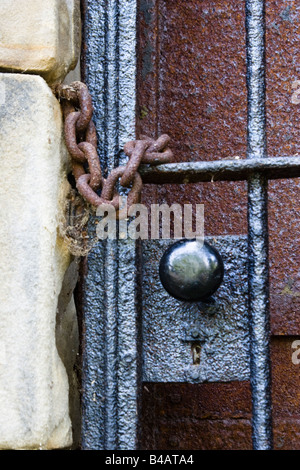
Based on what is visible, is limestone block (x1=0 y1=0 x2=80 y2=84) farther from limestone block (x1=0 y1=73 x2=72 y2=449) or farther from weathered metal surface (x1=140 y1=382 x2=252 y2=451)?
weathered metal surface (x1=140 y1=382 x2=252 y2=451)

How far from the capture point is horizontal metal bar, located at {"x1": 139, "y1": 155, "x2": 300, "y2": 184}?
900 millimetres

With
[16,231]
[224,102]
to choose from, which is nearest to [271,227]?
[224,102]

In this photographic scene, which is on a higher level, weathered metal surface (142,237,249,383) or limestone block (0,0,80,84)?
limestone block (0,0,80,84)

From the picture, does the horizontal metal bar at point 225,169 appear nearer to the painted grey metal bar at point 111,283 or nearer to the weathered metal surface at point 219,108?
the painted grey metal bar at point 111,283

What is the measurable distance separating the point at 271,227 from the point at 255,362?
336mm

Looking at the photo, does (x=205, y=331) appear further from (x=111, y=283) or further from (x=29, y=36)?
(x=29, y=36)

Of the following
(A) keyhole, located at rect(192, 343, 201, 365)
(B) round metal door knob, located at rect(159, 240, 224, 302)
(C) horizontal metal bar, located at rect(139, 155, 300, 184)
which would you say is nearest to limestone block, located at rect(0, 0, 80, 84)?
(C) horizontal metal bar, located at rect(139, 155, 300, 184)

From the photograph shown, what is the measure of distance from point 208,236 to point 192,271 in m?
0.10

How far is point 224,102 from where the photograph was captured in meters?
1.18

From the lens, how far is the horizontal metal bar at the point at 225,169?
0.90 meters

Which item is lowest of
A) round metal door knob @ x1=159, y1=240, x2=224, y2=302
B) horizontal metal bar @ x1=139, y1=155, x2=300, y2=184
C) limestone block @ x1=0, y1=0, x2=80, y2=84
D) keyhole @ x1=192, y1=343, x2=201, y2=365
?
keyhole @ x1=192, y1=343, x2=201, y2=365

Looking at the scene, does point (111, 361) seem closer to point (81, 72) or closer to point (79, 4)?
point (81, 72)

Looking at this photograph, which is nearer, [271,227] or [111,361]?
[111,361]
